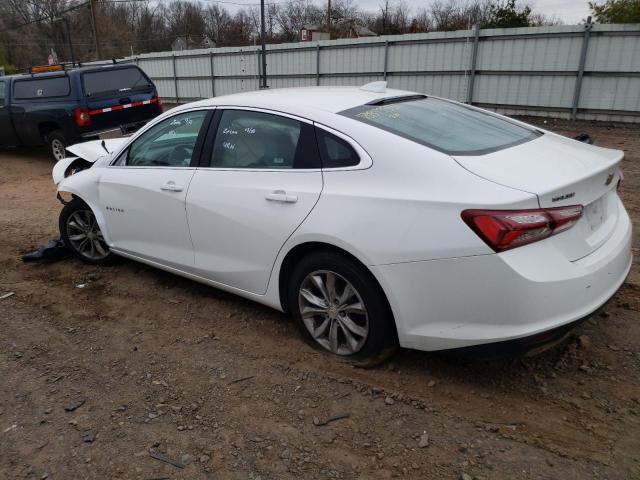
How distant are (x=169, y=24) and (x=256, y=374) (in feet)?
211

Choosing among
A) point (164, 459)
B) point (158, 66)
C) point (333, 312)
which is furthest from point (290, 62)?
point (164, 459)

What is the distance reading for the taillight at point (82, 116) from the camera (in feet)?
32.6

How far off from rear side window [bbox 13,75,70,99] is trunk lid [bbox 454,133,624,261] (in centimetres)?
953

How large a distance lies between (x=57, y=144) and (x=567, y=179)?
1030 centimetres

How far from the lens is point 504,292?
98.8 inches

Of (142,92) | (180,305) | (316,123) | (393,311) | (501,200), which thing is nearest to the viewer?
(501,200)

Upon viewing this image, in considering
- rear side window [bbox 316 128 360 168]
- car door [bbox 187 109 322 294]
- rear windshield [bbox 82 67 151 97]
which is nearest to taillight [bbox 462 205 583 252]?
rear side window [bbox 316 128 360 168]

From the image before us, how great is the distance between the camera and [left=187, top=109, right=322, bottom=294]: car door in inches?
127

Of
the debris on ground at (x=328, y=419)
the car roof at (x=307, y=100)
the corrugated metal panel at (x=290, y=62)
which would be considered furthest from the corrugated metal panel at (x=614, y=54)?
the debris on ground at (x=328, y=419)

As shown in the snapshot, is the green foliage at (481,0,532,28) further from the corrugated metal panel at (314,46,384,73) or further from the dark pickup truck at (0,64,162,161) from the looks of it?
the dark pickup truck at (0,64,162,161)

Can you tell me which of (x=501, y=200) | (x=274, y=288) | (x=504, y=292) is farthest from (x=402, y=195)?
(x=274, y=288)

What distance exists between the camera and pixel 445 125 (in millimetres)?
3328

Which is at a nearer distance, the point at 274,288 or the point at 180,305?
the point at 274,288

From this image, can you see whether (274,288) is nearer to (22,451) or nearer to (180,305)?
(180,305)
